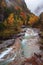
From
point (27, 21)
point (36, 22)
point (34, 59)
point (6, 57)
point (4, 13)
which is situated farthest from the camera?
point (27, 21)

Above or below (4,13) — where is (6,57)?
below

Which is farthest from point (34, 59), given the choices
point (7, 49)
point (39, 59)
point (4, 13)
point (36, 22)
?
point (36, 22)

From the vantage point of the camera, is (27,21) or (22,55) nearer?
(22,55)

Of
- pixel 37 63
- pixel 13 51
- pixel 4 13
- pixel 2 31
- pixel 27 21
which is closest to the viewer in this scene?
pixel 37 63

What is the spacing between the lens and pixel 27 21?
79750 millimetres

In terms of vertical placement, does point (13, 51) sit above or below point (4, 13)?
below

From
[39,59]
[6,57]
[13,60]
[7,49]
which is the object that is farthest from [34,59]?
[7,49]

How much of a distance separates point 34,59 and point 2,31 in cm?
2003

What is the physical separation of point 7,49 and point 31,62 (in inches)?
390

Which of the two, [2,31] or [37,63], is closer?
[37,63]

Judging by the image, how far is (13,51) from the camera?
3216 centimetres

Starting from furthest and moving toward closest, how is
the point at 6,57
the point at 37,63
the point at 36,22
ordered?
the point at 36,22
the point at 6,57
the point at 37,63

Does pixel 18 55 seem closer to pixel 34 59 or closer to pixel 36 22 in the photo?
pixel 34 59

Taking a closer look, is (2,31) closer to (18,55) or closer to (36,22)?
(18,55)
